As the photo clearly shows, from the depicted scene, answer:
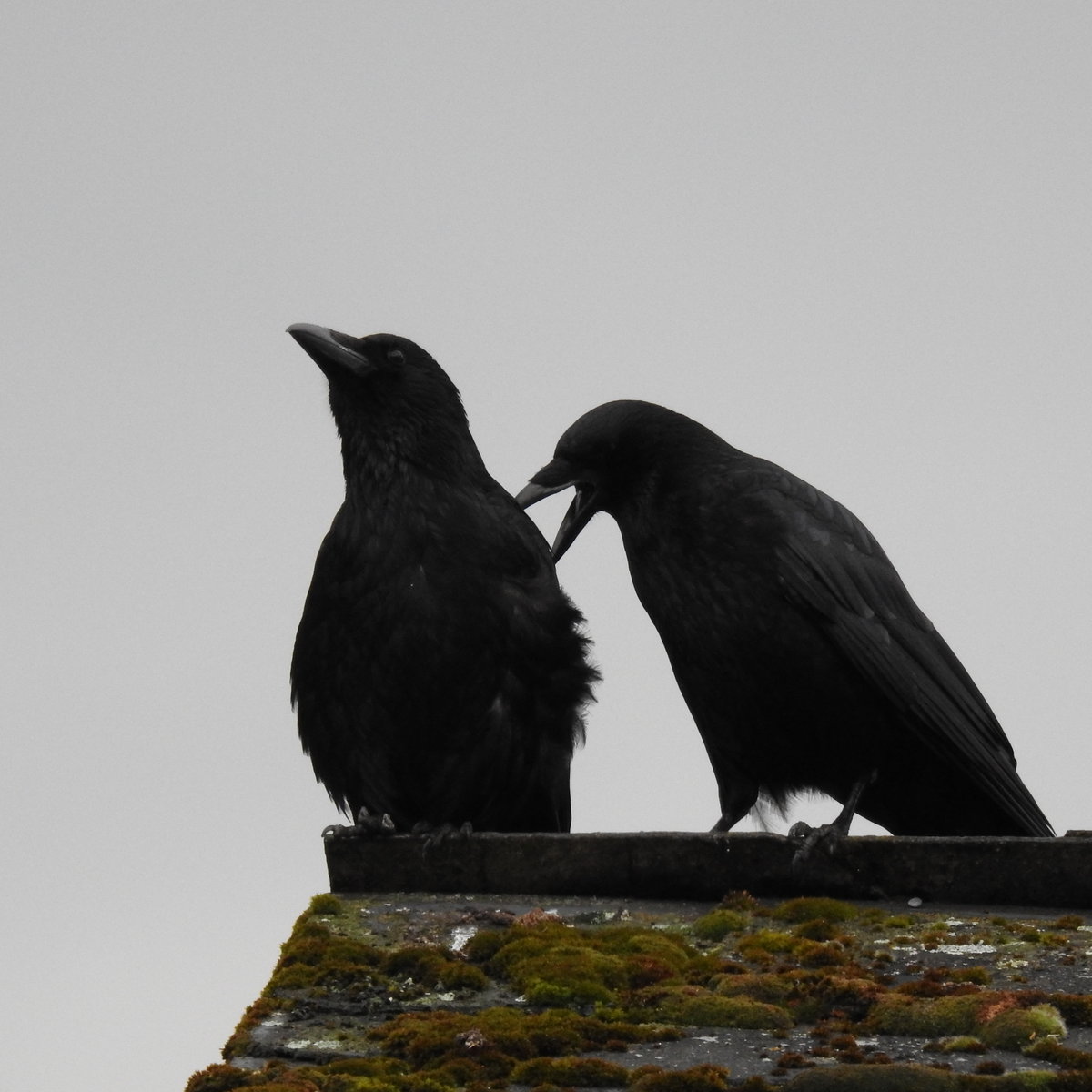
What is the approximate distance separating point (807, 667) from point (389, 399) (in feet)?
6.38

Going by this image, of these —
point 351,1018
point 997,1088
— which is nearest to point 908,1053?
point 997,1088

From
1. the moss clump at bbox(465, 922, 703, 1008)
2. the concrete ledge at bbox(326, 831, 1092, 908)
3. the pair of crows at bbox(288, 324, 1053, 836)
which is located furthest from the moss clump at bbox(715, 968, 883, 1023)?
the pair of crows at bbox(288, 324, 1053, 836)

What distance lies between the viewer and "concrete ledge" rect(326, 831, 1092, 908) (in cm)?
441

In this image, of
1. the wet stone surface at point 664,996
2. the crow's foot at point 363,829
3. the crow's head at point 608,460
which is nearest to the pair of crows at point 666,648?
the crow's head at point 608,460

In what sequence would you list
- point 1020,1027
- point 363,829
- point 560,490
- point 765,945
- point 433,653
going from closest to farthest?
point 1020,1027
point 765,945
point 363,829
point 433,653
point 560,490

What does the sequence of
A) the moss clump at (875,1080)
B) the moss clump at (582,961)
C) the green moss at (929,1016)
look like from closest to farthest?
the moss clump at (875,1080)
the green moss at (929,1016)
the moss clump at (582,961)

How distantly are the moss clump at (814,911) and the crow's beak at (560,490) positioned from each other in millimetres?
3153

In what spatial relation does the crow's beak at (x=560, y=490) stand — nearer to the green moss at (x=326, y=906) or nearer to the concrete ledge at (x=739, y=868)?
the concrete ledge at (x=739, y=868)

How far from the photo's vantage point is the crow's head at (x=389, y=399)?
702 centimetres

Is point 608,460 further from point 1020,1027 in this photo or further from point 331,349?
point 1020,1027

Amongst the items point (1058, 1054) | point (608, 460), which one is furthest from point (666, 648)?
point (1058, 1054)

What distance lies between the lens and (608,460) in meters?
7.24

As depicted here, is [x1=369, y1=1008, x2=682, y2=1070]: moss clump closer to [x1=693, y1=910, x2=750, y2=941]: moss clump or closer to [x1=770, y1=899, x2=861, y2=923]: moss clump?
[x1=693, y1=910, x2=750, y2=941]: moss clump

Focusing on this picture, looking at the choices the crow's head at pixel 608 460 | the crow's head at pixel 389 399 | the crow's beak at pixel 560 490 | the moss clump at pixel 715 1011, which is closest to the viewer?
the moss clump at pixel 715 1011
